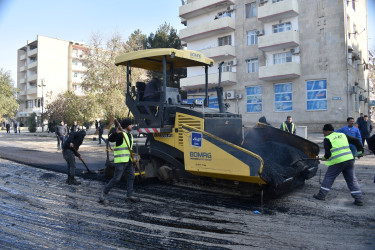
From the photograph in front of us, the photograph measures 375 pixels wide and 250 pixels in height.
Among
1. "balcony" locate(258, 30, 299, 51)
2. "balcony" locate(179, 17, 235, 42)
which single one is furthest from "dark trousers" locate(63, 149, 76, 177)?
"balcony" locate(179, 17, 235, 42)

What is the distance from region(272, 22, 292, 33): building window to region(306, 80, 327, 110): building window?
4.70 meters

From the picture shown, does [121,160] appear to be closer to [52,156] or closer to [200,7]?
[52,156]

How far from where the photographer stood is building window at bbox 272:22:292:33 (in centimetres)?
2296

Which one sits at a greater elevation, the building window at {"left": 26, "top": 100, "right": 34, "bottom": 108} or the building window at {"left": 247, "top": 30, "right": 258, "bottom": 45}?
the building window at {"left": 247, "top": 30, "right": 258, "bottom": 45}

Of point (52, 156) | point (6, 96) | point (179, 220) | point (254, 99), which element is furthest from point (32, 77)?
point (179, 220)

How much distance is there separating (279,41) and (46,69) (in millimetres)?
44316

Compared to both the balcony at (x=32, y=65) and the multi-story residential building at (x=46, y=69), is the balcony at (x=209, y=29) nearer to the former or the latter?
the multi-story residential building at (x=46, y=69)

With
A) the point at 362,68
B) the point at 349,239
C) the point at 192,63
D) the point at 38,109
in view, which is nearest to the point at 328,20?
the point at 362,68

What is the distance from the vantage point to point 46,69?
5247 cm

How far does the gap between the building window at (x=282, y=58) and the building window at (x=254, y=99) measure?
8.31 feet

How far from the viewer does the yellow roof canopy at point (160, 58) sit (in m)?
5.98

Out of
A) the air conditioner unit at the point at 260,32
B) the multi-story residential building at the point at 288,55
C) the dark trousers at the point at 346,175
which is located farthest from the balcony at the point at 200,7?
the dark trousers at the point at 346,175

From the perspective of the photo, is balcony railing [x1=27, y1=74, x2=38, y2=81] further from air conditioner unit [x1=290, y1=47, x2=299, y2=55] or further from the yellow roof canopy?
the yellow roof canopy

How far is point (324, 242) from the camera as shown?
132 inches
